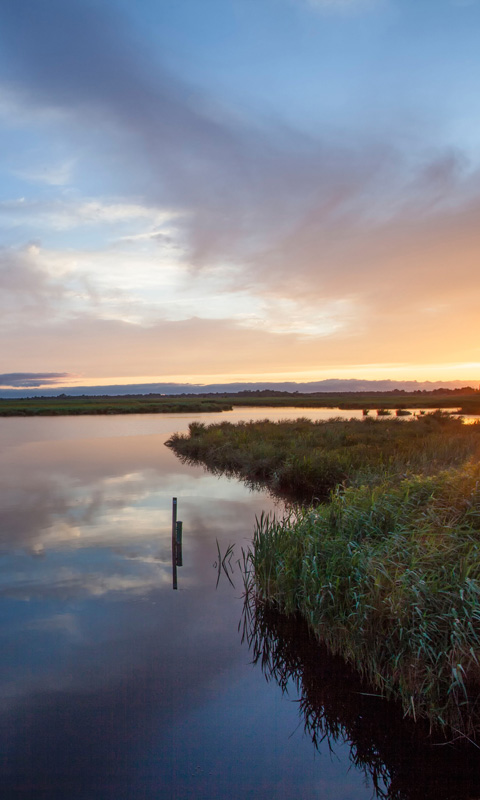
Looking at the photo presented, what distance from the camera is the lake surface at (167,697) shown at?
5402 millimetres

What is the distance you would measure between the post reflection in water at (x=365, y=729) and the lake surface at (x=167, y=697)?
0.02 metres

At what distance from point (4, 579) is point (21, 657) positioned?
13.7 ft

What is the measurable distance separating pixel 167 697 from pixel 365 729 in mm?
2708

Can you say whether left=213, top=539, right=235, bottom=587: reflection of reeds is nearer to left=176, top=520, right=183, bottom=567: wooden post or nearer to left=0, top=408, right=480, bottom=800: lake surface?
A: left=0, top=408, right=480, bottom=800: lake surface

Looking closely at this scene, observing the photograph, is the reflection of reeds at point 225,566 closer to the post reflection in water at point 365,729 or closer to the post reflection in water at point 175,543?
the post reflection in water at point 175,543

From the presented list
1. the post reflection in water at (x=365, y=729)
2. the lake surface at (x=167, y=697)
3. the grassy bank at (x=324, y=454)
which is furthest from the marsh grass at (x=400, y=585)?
the grassy bank at (x=324, y=454)

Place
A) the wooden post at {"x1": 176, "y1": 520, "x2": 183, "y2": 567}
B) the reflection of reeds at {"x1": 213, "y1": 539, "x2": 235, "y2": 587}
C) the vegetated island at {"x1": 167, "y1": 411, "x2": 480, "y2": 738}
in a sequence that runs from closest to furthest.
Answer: the vegetated island at {"x1": 167, "y1": 411, "x2": 480, "y2": 738} → the wooden post at {"x1": 176, "y1": 520, "x2": 183, "y2": 567} → the reflection of reeds at {"x1": 213, "y1": 539, "x2": 235, "y2": 587}

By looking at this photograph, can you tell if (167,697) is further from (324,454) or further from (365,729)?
(324,454)

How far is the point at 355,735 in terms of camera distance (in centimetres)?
604

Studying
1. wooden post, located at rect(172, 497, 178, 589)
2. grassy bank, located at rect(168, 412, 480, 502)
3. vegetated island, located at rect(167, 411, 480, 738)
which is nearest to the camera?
vegetated island, located at rect(167, 411, 480, 738)

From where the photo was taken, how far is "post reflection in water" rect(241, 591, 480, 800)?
5.20 metres

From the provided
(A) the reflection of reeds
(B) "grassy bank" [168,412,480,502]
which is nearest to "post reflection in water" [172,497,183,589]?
(A) the reflection of reeds

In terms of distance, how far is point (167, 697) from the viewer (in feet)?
22.6

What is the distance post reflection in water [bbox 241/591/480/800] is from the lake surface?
19 mm
